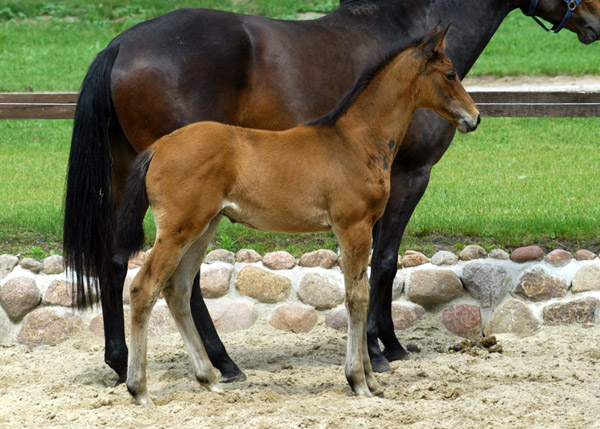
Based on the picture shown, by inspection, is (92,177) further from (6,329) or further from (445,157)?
(445,157)

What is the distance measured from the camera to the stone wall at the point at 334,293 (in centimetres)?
566

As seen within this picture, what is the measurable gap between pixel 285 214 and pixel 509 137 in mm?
7056

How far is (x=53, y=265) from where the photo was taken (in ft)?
18.9

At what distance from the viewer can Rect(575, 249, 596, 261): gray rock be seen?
5762 millimetres

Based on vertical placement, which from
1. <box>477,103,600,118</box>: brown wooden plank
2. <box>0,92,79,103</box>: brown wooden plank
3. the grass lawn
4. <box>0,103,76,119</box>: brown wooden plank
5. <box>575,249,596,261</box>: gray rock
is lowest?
the grass lawn

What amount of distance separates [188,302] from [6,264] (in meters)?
1.94

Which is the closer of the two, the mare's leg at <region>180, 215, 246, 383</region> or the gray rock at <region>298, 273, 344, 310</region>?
the mare's leg at <region>180, 215, 246, 383</region>

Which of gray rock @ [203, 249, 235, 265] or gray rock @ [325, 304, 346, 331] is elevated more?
gray rock @ [203, 249, 235, 265]

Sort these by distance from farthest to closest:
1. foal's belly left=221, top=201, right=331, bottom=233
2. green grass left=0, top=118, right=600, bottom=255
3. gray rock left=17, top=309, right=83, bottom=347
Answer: green grass left=0, top=118, right=600, bottom=255
gray rock left=17, top=309, right=83, bottom=347
foal's belly left=221, top=201, right=331, bottom=233

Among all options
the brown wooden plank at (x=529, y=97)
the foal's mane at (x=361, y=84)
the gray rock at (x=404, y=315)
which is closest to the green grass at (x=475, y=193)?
the gray rock at (x=404, y=315)

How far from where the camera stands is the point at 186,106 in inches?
182

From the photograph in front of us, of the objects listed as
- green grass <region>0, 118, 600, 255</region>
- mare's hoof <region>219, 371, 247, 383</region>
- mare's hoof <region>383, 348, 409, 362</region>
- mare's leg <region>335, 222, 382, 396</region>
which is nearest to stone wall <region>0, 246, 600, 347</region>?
green grass <region>0, 118, 600, 255</region>

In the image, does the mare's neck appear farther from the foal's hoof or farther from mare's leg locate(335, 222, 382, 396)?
the foal's hoof

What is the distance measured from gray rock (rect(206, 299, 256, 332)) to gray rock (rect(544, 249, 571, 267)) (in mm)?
2026
